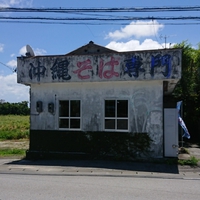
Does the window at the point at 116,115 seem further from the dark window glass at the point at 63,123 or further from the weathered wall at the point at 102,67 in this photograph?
the dark window glass at the point at 63,123

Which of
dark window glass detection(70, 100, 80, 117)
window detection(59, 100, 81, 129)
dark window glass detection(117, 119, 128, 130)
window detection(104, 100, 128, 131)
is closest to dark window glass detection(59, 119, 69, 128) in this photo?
window detection(59, 100, 81, 129)

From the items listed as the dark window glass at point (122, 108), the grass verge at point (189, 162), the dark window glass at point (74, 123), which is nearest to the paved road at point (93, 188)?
the grass verge at point (189, 162)

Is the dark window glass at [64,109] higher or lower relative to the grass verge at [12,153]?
higher

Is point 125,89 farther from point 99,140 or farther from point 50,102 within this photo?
point 50,102

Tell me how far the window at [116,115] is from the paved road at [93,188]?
130 inches

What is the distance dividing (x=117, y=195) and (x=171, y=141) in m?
5.57

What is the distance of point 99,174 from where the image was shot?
862 cm

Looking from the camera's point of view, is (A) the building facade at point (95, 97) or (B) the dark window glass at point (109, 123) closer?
(A) the building facade at point (95, 97)

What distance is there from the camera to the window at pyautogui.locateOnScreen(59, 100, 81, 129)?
1170 centimetres

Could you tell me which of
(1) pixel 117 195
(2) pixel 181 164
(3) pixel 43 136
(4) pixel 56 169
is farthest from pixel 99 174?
(3) pixel 43 136

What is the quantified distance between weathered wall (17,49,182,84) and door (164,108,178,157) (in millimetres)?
1814

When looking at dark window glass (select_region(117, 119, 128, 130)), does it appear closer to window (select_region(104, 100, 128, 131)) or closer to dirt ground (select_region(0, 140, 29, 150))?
window (select_region(104, 100, 128, 131))

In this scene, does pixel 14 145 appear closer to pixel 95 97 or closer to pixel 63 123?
pixel 63 123

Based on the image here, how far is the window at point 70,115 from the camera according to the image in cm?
1170
